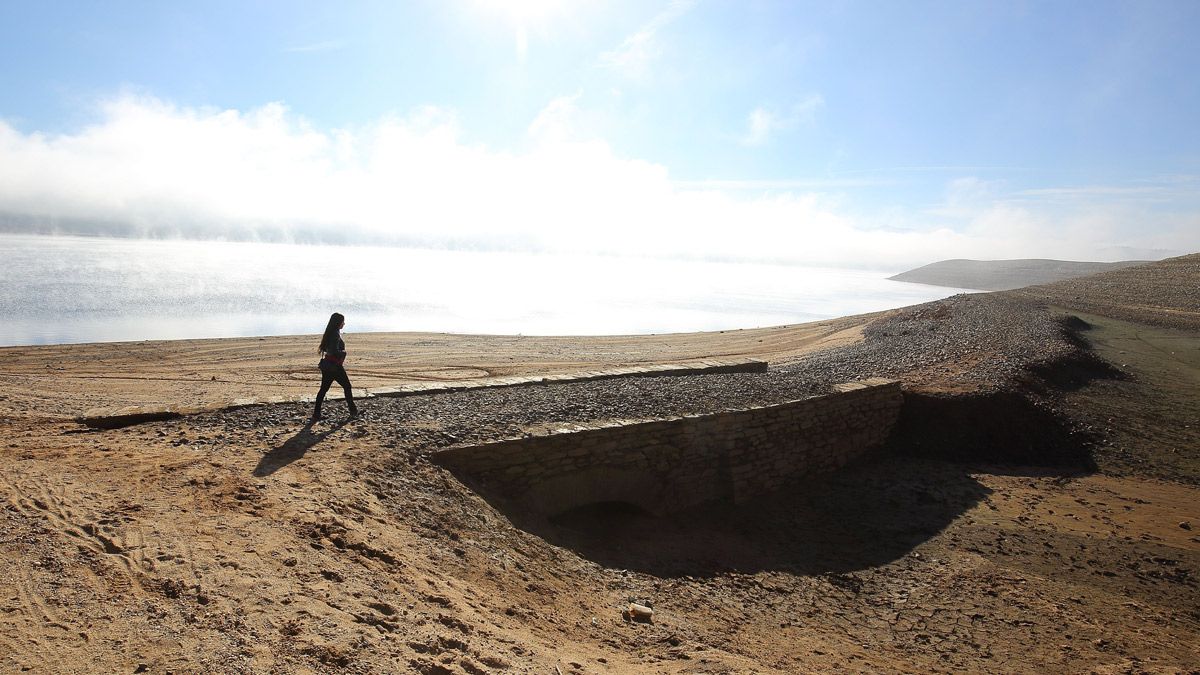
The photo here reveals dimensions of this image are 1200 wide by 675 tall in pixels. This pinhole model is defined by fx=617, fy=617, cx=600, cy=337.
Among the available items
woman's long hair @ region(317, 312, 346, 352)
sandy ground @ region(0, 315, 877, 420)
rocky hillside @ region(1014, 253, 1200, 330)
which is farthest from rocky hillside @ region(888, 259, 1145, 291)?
woman's long hair @ region(317, 312, 346, 352)

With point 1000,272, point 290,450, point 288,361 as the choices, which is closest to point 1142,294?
point 288,361

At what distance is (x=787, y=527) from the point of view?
8805 millimetres

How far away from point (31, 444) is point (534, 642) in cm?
581

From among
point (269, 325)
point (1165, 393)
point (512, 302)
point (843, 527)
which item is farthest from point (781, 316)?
point (843, 527)

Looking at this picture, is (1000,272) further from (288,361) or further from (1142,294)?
(288,361)

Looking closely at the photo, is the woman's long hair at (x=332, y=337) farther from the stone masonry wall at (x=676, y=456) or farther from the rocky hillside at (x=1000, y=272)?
Result: the rocky hillside at (x=1000, y=272)

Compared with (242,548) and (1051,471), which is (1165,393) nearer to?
(1051,471)

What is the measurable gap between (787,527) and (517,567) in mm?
4647

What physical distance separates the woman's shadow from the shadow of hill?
243 cm

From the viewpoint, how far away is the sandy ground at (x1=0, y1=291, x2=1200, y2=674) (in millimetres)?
3768

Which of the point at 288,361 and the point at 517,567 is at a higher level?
the point at 288,361

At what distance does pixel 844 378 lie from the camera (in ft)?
43.0

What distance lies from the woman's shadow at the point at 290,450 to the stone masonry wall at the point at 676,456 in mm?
1468

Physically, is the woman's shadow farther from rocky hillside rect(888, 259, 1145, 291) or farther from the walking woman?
rocky hillside rect(888, 259, 1145, 291)
